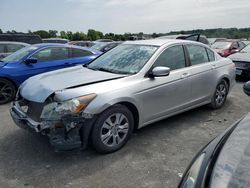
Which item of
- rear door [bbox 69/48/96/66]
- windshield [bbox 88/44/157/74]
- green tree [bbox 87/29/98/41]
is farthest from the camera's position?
green tree [bbox 87/29/98/41]

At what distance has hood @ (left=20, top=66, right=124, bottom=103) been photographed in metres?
3.65

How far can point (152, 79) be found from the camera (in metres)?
4.14

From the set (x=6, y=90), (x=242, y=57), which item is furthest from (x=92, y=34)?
(x=6, y=90)

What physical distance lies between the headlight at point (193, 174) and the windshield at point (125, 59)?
2.34 metres

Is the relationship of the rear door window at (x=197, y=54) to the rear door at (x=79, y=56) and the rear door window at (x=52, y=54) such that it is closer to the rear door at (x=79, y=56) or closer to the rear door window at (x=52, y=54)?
the rear door at (x=79, y=56)

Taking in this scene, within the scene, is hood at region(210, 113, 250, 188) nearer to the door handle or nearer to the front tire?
the front tire

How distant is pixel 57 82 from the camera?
12.7ft

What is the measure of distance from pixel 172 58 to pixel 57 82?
2.03 meters

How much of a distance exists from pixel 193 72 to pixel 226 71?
4.07ft

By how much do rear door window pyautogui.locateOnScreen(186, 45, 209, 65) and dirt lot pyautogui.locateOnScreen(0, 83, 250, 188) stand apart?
1198 mm

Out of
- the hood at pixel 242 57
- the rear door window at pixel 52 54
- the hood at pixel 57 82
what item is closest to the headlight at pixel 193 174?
the hood at pixel 57 82

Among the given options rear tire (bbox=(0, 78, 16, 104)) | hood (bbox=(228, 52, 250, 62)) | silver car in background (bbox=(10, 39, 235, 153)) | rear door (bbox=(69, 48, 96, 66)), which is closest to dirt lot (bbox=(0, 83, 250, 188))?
silver car in background (bbox=(10, 39, 235, 153))

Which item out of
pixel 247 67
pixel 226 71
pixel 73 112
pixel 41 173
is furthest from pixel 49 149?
pixel 247 67

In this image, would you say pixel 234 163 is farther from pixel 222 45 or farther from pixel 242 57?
pixel 222 45
